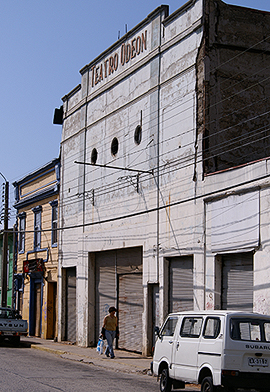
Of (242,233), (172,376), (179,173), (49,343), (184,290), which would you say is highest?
(179,173)

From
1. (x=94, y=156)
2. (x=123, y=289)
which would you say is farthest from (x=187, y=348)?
(x=94, y=156)

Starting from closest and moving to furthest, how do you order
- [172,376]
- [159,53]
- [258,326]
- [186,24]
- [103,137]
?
[258,326]
[172,376]
[186,24]
[159,53]
[103,137]

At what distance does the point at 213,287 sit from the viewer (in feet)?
52.2

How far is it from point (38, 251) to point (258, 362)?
2084cm

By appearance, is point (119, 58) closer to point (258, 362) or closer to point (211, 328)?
point (211, 328)

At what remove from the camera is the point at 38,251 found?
29.6 metres

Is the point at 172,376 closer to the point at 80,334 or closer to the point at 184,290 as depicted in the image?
the point at 184,290

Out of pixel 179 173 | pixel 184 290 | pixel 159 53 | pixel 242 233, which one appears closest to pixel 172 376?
pixel 242 233

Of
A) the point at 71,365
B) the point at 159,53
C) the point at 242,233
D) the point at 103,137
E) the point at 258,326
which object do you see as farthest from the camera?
the point at 103,137

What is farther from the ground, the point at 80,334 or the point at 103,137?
the point at 103,137

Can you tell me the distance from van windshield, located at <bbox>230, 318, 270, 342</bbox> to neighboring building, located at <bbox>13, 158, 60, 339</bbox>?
669 inches

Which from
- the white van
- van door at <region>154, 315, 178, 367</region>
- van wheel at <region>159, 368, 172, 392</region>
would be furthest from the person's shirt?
the white van

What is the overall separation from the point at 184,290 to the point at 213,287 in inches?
70.4

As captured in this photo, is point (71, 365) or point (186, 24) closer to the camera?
point (71, 365)
